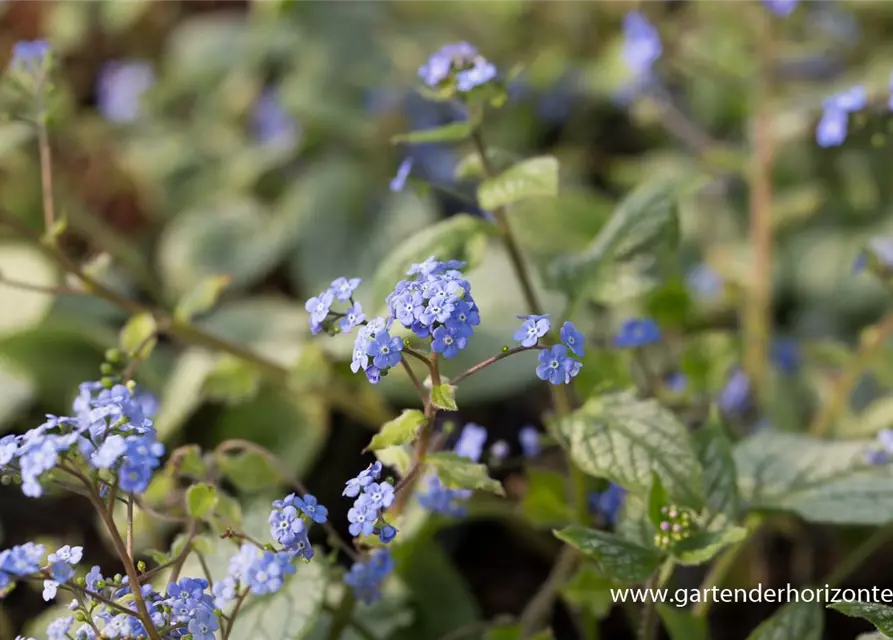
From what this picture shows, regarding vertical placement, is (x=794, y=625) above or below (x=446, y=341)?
below

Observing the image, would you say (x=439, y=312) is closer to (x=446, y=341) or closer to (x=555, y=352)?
(x=446, y=341)

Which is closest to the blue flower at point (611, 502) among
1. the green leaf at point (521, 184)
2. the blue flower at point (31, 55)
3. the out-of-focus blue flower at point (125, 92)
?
the green leaf at point (521, 184)

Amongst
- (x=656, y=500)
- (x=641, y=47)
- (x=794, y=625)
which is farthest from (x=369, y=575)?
(x=641, y=47)

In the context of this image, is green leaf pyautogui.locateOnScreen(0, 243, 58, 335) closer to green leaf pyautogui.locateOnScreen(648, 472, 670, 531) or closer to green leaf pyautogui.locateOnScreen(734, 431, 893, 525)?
green leaf pyautogui.locateOnScreen(648, 472, 670, 531)

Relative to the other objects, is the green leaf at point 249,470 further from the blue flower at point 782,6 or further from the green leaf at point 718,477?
the blue flower at point 782,6

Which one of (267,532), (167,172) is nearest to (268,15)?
(167,172)

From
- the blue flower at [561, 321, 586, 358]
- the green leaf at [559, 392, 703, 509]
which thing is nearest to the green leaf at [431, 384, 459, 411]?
the blue flower at [561, 321, 586, 358]
